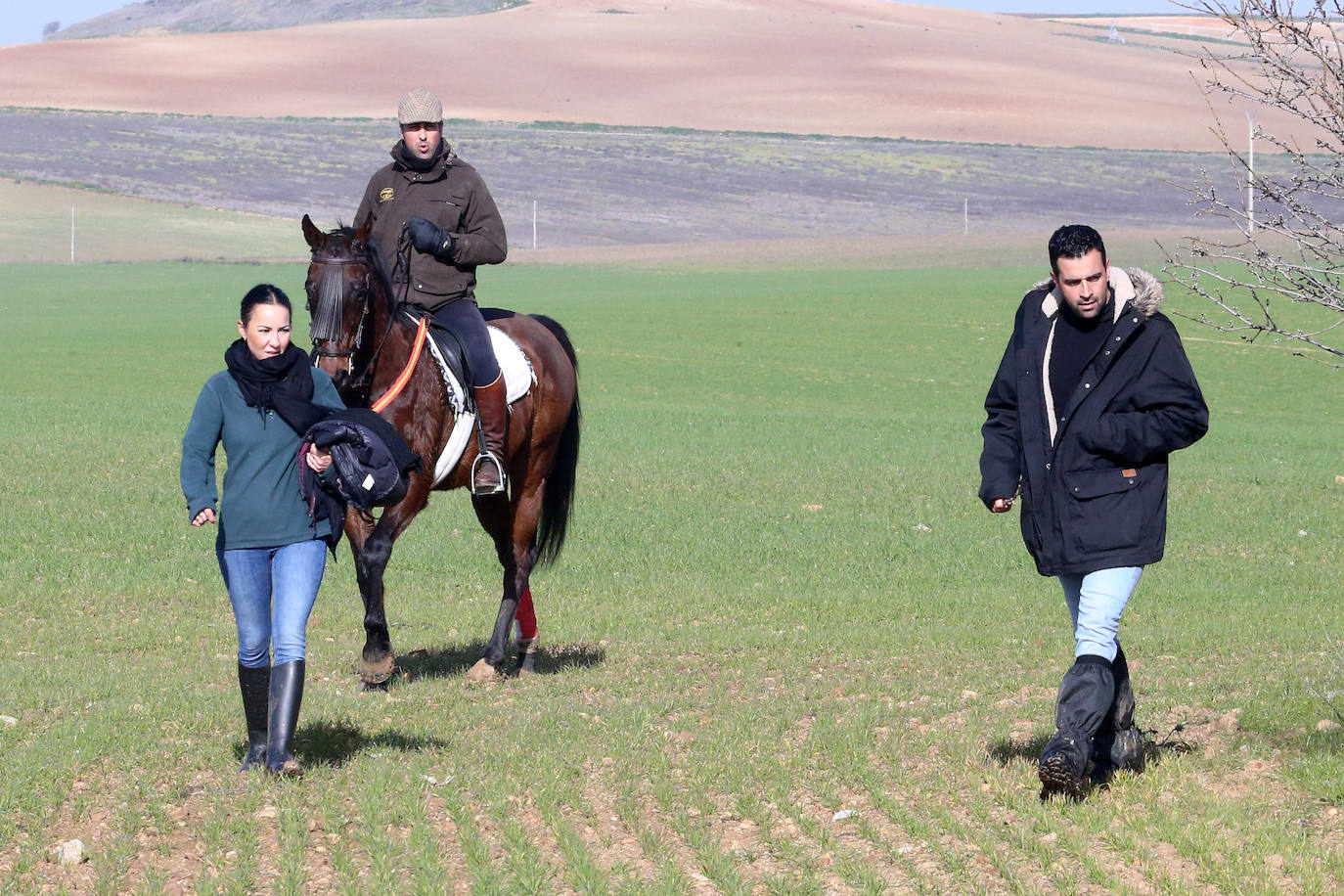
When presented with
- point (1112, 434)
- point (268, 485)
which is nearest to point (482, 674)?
point (268, 485)

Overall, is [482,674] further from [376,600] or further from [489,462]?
[489,462]

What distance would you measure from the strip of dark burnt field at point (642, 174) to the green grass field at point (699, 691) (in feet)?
142

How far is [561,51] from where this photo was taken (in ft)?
351

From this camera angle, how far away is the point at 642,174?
75.4 metres

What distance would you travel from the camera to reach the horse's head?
300 inches

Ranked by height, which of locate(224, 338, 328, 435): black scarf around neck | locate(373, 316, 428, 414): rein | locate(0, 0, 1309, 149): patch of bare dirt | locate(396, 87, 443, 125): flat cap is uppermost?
locate(0, 0, 1309, 149): patch of bare dirt

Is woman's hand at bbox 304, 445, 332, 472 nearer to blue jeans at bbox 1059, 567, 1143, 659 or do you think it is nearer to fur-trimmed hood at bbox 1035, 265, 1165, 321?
blue jeans at bbox 1059, 567, 1143, 659

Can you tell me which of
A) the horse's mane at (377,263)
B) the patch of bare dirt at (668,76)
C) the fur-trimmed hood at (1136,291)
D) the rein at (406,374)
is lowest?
the rein at (406,374)

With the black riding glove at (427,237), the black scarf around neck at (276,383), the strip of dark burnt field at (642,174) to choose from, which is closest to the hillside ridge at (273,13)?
the strip of dark burnt field at (642,174)

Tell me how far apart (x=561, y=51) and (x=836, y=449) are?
91.6 m

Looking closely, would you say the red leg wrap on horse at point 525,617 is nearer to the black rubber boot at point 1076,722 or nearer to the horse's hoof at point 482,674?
the horse's hoof at point 482,674

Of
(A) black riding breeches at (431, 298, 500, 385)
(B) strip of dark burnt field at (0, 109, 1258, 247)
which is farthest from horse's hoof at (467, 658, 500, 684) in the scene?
(B) strip of dark burnt field at (0, 109, 1258, 247)

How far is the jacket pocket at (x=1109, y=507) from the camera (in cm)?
575

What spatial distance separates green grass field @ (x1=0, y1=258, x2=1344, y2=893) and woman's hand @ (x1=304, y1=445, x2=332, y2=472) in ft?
4.13
